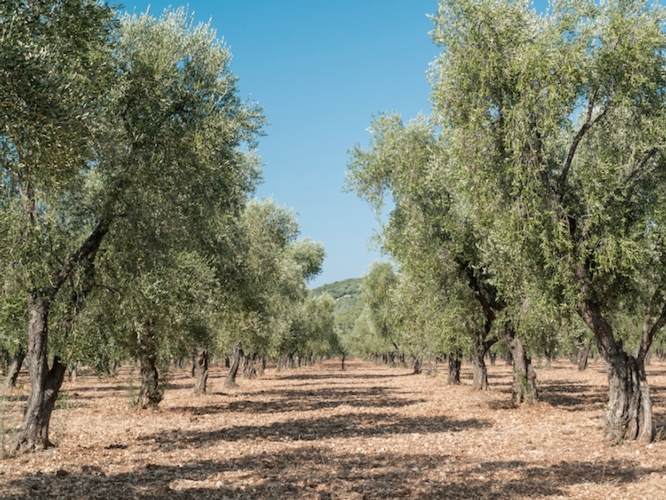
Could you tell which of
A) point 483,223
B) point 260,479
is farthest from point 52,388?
point 483,223

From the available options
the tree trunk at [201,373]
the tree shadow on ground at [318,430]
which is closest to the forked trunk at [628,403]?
the tree shadow on ground at [318,430]

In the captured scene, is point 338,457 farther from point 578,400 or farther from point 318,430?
point 578,400

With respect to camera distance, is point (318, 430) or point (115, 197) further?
point (318, 430)

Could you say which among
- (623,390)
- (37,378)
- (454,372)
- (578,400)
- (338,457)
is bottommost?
(578,400)

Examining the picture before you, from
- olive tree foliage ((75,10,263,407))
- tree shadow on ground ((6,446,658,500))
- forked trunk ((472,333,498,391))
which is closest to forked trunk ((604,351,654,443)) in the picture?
tree shadow on ground ((6,446,658,500))

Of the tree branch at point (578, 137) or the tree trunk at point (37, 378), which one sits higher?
the tree branch at point (578, 137)

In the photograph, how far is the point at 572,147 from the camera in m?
17.3

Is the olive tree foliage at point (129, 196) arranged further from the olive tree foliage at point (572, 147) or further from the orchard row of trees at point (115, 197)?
the olive tree foliage at point (572, 147)

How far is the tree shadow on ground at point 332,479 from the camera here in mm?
12039

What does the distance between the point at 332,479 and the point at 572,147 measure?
11026 millimetres

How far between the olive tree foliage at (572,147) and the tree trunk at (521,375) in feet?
29.7

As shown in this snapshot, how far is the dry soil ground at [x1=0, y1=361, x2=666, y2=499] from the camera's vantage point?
40.4 ft

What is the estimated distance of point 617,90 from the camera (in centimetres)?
1655

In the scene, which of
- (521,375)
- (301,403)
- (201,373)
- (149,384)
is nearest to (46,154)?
(149,384)
